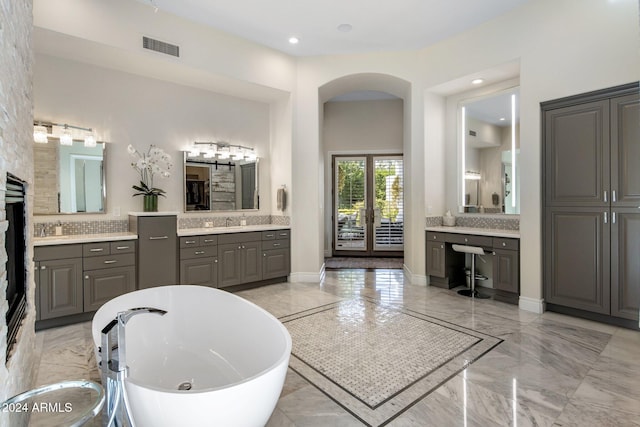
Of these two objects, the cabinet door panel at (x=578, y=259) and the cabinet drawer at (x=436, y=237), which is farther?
the cabinet drawer at (x=436, y=237)

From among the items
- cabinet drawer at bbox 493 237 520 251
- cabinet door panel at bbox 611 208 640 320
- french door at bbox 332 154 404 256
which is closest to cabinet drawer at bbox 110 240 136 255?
cabinet drawer at bbox 493 237 520 251

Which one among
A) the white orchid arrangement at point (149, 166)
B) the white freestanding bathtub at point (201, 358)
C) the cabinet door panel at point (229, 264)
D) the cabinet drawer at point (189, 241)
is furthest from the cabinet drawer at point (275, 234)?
the white freestanding bathtub at point (201, 358)

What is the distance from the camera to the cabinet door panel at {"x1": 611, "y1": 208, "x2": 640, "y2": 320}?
3.18m

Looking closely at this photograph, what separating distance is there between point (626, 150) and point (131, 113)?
561cm

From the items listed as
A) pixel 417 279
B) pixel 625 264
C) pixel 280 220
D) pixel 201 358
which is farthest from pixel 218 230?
pixel 625 264

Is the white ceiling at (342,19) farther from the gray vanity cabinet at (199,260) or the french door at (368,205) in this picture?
the french door at (368,205)

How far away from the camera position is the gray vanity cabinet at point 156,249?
155 inches

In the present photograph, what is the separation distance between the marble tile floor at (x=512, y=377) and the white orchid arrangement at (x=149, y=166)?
1743mm

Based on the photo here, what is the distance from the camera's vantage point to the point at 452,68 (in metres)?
4.59

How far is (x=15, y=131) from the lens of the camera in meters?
1.75

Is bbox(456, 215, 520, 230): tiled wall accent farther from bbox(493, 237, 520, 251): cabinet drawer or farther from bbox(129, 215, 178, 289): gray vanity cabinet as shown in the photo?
bbox(129, 215, 178, 289): gray vanity cabinet

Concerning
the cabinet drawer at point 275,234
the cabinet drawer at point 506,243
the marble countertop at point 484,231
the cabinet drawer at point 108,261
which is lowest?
the cabinet drawer at point 108,261

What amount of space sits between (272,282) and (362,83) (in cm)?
358

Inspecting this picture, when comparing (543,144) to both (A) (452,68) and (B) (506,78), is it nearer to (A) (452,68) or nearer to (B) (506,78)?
(B) (506,78)
